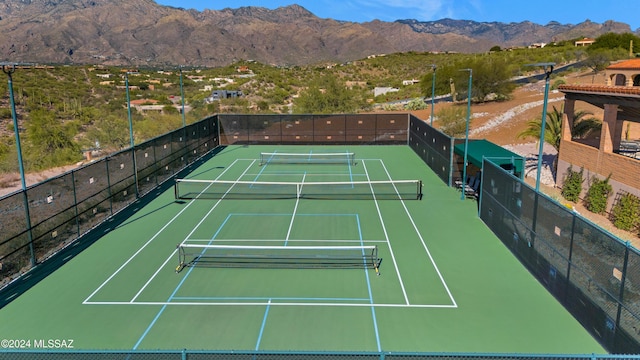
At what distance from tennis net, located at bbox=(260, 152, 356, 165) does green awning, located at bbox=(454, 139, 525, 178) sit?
327 inches

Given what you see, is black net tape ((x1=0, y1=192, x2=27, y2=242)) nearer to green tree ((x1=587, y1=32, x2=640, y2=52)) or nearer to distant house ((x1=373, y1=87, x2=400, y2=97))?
distant house ((x1=373, y1=87, x2=400, y2=97))

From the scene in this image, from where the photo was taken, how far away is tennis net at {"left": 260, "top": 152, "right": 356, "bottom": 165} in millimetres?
29234

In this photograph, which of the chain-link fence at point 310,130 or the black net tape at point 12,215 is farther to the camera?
the chain-link fence at point 310,130

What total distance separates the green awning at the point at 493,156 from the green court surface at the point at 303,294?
6.96ft

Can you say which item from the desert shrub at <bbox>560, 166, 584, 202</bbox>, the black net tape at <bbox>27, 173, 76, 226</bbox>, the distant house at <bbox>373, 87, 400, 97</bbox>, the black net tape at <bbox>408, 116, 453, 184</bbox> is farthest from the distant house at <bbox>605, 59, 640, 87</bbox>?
the distant house at <bbox>373, 87, 400, 97</bbox>

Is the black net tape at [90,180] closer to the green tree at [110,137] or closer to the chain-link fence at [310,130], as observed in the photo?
the chain-link fence at [310,130]

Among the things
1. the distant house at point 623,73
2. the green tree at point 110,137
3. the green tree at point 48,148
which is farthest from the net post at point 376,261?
the green tree at point 110,137

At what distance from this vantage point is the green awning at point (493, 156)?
18969mm

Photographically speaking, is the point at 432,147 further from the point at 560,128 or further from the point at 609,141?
the point at 609,141

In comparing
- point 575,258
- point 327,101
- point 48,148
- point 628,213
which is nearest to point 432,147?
point 628,213

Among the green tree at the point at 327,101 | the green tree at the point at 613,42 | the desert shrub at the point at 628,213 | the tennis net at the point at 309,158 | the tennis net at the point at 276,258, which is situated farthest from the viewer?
the green tree at the point at 613,42

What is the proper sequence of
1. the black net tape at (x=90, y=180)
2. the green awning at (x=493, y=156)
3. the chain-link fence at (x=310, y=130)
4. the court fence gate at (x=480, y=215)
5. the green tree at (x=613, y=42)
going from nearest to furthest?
the court fence gate at (x=480, y=215) < the black net tape at (x=90, y=180) < the green awning at (x=493, y=156) < the chain-link fence at (x=310, y=130) < the green tree at (x=613, y=42)

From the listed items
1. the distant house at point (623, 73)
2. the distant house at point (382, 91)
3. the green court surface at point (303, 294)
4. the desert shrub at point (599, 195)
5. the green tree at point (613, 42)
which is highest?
the green tree at point (613, 42)

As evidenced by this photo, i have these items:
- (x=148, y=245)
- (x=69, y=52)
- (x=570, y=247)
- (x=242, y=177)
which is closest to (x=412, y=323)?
(x=570, y=247)
